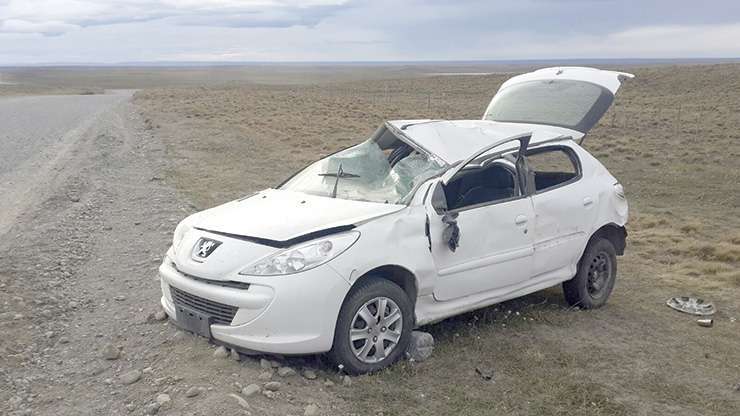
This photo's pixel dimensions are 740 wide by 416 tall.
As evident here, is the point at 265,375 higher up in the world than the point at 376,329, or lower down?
lower down

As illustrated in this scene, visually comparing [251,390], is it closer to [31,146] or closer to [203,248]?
[203,248]

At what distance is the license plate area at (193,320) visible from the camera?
4.39m

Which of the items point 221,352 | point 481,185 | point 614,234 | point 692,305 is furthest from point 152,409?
point 692,305

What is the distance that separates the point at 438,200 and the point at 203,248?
1.66 meters

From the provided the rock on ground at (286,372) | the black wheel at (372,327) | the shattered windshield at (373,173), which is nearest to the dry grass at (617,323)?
the black wheel at (372,327)

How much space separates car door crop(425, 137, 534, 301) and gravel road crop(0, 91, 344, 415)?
116cm

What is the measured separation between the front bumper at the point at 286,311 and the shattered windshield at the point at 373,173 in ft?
3.36

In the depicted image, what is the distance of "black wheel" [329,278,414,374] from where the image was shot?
14.3 feet

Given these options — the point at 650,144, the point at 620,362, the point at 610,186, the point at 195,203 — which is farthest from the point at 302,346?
the point at 650,144

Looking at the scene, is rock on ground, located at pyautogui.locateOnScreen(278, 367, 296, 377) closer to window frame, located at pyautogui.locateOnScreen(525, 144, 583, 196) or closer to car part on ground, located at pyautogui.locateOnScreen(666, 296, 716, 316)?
window frame, located at pyautogui.locateOnScreen(525, 144, 583, 196)

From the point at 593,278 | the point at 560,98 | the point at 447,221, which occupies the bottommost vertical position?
the point at 593,278

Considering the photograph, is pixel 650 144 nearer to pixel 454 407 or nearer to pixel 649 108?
pixel 649 108

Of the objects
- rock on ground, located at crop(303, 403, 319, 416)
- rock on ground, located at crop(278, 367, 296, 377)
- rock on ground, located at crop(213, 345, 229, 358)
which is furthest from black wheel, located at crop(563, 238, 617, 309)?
rock on ground, located at crop(213, 345, 229, 358)

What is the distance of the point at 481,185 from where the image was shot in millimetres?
5953
